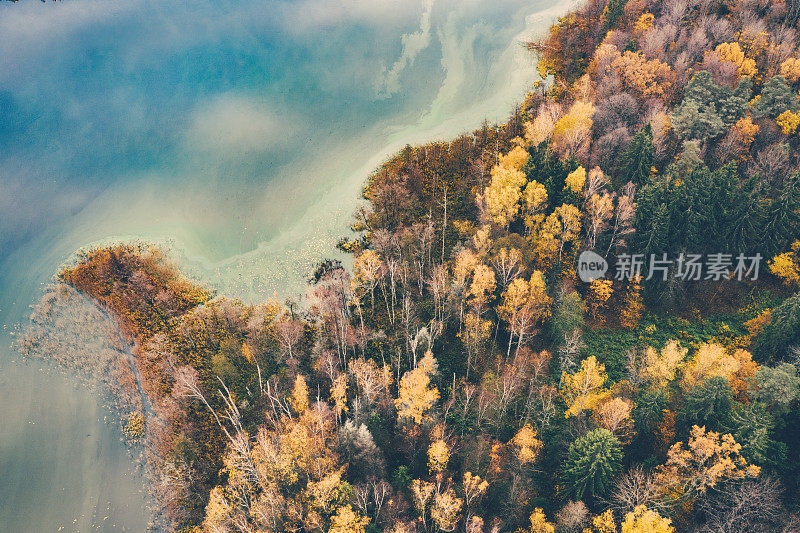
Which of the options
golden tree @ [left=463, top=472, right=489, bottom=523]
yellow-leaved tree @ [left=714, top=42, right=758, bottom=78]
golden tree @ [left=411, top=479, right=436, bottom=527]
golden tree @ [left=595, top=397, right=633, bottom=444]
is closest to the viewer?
golden tree @ [left=411, top=479, right=436, bottom=527]

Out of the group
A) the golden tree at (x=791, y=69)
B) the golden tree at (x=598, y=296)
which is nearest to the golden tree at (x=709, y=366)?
the golden tree at (x=598, y=296)

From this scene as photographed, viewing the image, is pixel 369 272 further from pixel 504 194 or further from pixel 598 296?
pixel 598 296

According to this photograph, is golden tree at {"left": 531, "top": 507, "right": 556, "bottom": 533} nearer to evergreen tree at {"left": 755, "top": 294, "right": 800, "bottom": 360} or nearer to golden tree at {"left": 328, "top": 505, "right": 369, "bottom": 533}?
golden tree at {"left": 328, "top": 505, "right": 369, "bottom": 533}

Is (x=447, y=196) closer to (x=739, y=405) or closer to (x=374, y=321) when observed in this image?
(x=374, y=321)

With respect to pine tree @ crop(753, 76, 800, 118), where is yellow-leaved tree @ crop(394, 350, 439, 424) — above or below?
below

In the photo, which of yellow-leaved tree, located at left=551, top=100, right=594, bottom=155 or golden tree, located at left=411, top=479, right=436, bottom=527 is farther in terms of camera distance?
yellow-leaved tree, located at left=551, top=100, right=594, bottom=155

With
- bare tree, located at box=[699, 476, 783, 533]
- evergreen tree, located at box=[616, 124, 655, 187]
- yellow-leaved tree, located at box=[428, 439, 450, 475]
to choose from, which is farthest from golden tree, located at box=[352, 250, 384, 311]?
bare tree, located at box=[699, 476, 783, 533]

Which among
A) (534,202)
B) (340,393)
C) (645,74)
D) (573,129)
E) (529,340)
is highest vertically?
(645,74)

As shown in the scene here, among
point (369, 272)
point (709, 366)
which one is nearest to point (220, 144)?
point (369, 272)
